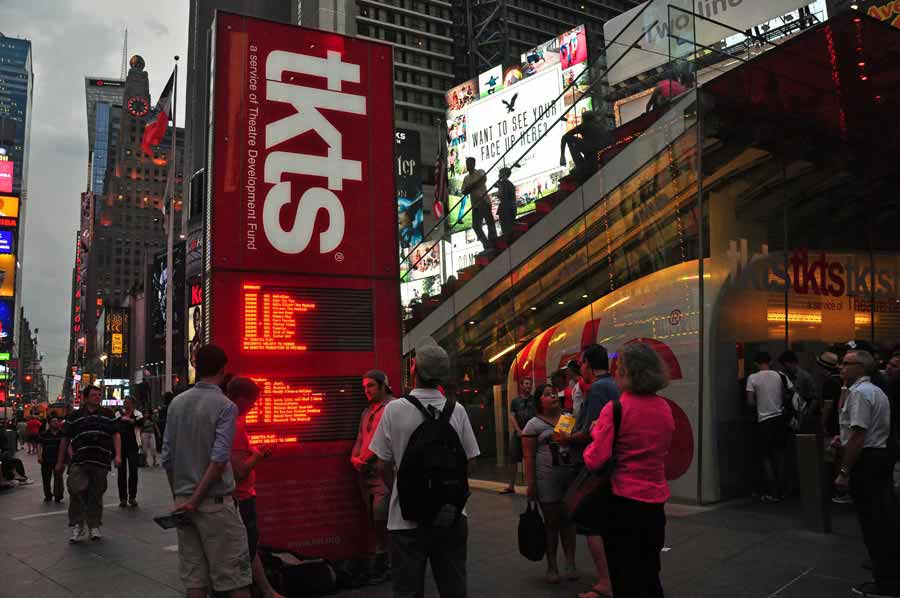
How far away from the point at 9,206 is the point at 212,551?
64791 mm

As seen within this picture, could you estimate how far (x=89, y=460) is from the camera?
27.9ft

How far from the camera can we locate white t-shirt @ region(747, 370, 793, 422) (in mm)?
8305

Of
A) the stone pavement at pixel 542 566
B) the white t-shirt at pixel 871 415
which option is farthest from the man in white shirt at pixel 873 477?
the stone pavement at pixel 542 566

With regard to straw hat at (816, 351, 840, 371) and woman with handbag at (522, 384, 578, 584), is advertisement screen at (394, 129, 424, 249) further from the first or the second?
woman with handbag at (522, 384, 578, 584)

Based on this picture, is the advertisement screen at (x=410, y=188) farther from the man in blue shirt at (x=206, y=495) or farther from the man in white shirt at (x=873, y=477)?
the man in blue shirt at (x=206, y=495)

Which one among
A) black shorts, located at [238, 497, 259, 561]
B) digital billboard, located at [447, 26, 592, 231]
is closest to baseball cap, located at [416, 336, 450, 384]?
black shorts, located at [238, 497, 259, 561]

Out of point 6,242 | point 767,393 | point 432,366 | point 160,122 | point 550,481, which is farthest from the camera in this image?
point 6,242

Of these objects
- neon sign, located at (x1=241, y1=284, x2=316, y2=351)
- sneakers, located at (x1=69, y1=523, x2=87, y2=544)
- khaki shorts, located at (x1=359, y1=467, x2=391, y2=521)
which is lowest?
sneakers, located at (x1=69, y1=523, x2=87, y2=544)

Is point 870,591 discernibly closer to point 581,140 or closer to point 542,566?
point 542,566

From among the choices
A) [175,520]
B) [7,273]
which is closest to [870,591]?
[175,520]

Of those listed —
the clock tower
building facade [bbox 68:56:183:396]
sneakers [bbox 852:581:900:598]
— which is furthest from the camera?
building facade [bbox 68:56:183:396]

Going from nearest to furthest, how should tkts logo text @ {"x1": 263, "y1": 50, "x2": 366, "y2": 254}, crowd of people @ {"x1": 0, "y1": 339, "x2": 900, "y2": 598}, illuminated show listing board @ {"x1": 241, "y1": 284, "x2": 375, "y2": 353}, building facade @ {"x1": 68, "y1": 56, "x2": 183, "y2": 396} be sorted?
crowd of people @ {"x1": 0, "y1": 339, "x2": 900, "y2": 598}, illuminated show listing board @ {"x1": 241, "y1": 284, "x2": 375, "y2": 353}, tkts logo text @ {"x1": 263, "y1": 50, "x2": 366, "y2": 254}, building facade @ {"x1": 68, "y1": 56, "x2": 183, "y2": 396}

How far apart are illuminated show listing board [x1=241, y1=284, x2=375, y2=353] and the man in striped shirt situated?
3884mm

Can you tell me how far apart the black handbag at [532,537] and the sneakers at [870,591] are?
2184 mm
